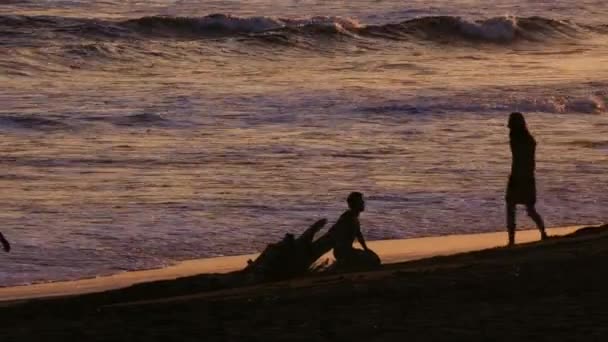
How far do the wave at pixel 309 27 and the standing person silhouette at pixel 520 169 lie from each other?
81.7 feet

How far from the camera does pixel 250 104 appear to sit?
26406 mm

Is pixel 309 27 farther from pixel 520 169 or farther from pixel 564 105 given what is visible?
pixel 520 169

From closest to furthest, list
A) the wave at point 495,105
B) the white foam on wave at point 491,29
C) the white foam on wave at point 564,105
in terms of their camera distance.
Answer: the wave at point 495,105, the white foam on wave at point 564,105, the white foam on wave at point 491,29

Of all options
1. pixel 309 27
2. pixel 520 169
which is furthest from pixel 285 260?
pixel 309 27

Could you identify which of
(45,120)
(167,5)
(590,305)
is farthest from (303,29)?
(590,305)

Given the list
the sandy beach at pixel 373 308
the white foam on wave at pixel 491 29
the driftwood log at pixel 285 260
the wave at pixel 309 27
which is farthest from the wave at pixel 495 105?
the sandy beach at pixel 373 308

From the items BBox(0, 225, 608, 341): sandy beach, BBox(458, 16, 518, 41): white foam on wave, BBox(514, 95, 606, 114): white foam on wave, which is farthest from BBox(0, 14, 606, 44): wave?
BBox(0, 225, 608, 341): sandy beach

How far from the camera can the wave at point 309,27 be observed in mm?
38000

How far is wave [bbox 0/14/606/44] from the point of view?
38000 mm

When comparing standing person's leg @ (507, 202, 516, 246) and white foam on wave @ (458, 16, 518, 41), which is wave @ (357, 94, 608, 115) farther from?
white foam on wave @ (458, 16, 518, 41)

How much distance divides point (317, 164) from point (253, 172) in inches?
38.7

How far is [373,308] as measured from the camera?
930 centimetres

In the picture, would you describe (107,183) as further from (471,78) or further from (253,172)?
(471,78)

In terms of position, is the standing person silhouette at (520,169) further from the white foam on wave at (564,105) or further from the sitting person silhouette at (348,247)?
the white foam on wave at (564,105)
